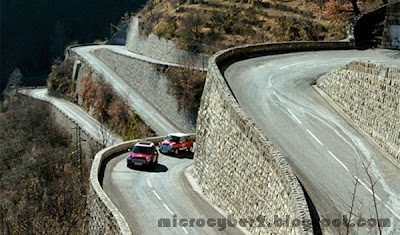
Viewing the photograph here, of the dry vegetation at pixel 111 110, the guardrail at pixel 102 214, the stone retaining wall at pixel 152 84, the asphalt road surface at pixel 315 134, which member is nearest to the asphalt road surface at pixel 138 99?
the stone retaining wall at pixel 152 84

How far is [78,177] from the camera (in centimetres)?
3847

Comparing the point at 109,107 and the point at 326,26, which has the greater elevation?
the point at 326,26

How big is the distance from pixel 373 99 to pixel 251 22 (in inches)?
1461

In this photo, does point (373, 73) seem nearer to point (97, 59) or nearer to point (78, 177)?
point (78, 177)

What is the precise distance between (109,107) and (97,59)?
1915 cm

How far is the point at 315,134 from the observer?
60.7 feet

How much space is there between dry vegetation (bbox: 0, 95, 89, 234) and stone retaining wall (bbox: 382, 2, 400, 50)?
718 inches

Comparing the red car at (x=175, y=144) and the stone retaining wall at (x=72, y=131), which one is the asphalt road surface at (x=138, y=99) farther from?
the red car at (x=175, y=144)

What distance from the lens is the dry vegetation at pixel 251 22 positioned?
4534cm

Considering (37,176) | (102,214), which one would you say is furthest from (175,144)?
(37,176)

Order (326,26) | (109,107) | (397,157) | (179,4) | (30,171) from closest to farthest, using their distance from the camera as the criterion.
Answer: (397,157), (30,171), (326,26), (109,107), (179,4)

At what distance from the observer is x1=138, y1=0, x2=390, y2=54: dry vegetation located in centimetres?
4534

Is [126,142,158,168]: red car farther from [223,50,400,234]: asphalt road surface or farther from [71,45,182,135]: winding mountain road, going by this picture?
[71,45,182,135]: winding mountain road

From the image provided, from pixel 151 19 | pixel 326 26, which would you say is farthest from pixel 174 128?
pixel 151 19
